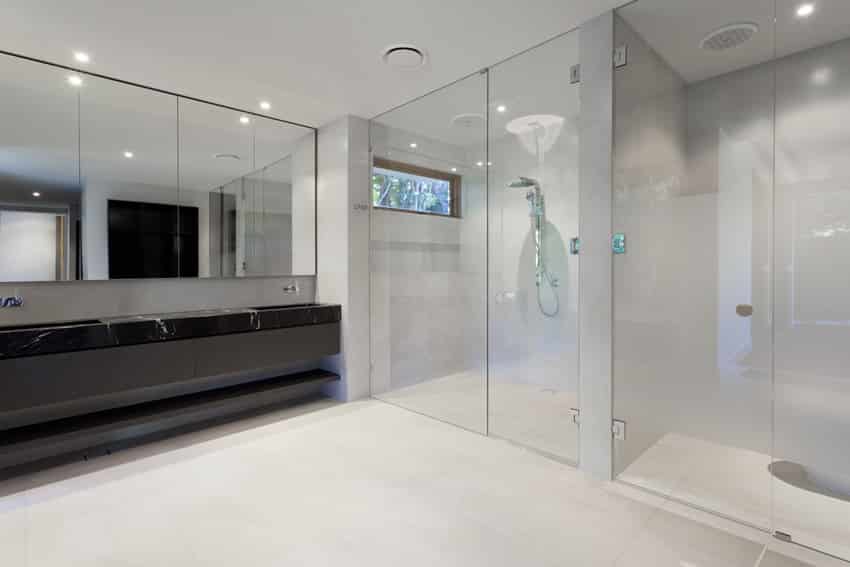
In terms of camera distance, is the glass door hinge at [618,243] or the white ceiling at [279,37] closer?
the white ceiling at [279,37]

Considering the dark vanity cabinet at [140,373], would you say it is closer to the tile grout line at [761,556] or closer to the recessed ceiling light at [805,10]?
the tile grout line at [761,556]

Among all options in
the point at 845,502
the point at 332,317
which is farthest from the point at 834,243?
the point at 332,317

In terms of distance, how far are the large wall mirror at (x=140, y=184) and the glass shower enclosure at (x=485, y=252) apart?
93 cm

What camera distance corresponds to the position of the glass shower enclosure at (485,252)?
2.71 meters

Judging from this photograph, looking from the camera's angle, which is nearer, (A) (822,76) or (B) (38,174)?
(A) (822,76)

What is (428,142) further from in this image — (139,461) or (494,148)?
(139,461)

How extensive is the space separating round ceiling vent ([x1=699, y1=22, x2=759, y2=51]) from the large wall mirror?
3.21 meters

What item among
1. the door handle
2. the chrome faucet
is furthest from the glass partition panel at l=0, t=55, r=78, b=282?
the door handle

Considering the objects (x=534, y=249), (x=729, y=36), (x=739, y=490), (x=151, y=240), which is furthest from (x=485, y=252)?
(x=151, y=240)

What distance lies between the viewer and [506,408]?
3.08 m

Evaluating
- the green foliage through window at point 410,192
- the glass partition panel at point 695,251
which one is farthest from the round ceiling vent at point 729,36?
the green foliage through window at point 410,192

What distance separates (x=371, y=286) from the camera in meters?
3.94

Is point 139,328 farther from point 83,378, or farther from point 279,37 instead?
point 279,37

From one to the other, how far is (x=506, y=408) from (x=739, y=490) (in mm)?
1401
